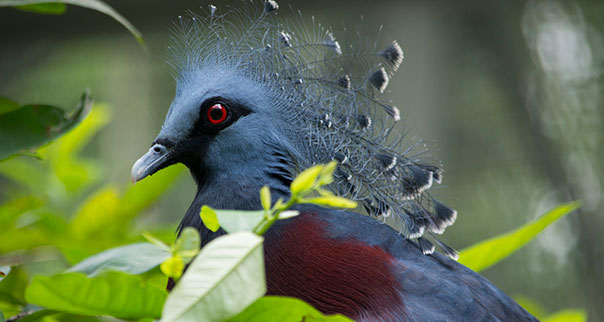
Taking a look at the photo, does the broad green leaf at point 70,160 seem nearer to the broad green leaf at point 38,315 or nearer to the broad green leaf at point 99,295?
the broad green leaf at point 38,315

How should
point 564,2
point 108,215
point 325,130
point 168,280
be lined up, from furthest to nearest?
point 564,2 < point 108,215 < point 325,130 < point 168,280

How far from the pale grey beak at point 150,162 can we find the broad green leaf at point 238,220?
59cm

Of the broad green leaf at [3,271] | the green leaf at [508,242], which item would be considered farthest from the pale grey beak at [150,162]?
the green leaf at [508,242]

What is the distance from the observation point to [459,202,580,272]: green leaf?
3.41 ft

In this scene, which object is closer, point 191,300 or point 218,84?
point 191,300

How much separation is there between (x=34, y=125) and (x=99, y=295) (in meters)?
0.39

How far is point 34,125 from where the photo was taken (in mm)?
914

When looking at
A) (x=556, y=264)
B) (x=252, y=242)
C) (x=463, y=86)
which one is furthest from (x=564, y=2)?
(x=252, y=242)

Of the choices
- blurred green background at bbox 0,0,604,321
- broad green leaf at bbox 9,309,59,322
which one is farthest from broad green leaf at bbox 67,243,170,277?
blurred green background at bbox 0,0,604,321

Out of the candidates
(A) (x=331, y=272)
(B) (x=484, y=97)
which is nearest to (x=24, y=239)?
(A) (x=331, y=272)

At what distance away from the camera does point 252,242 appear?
1.65 ft

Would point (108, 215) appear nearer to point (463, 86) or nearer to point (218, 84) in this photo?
point (218, 84)

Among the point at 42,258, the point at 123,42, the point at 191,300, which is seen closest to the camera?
the point at 191,300

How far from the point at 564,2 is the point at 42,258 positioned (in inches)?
79.1
